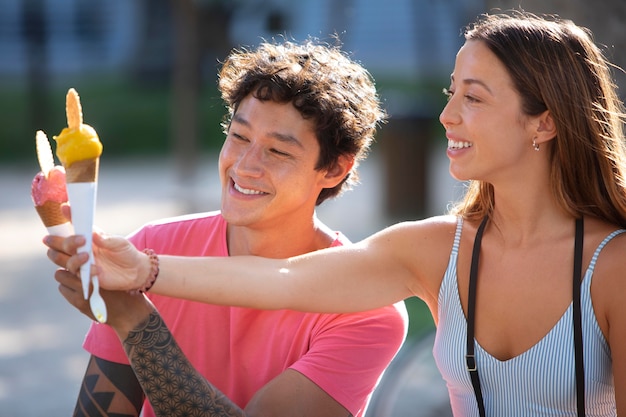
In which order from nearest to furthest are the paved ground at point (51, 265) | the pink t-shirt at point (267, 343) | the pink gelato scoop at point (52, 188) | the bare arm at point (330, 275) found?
the pink gelato scoop at point (52, 188) → the bare arm at point (330, 275) → the pink t-shirt at point (267, 343) → the paved ground at point (51, 265)

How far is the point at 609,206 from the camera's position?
2.67 m

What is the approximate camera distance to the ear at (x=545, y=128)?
263 centimetres

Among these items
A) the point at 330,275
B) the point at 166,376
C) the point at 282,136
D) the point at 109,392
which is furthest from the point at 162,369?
the point at 282,136

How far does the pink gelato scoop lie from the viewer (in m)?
2.48

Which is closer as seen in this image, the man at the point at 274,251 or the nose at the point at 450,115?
the nose at the point at 450,115

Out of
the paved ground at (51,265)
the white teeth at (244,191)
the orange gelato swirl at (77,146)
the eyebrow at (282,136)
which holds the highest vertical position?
the eyebrow at (282,136)

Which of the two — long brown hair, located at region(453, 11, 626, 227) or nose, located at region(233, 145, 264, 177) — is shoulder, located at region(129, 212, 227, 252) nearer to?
nose, located at region(233, 145, 264, 177)

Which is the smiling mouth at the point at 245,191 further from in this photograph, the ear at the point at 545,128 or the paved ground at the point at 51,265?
the paved ground at the point at 51,265

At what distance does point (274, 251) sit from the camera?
312 cm

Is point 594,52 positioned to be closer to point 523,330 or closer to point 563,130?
point 563,130

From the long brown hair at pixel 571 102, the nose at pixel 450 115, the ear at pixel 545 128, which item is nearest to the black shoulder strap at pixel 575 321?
the long brown hair at pixel 571 102

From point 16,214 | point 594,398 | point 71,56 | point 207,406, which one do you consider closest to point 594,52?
point 594,398

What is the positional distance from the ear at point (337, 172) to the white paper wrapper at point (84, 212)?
3.08 feet

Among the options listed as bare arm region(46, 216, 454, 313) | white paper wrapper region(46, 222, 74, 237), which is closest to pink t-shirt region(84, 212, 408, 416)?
bare arm region(46, 216, 454, 313)
